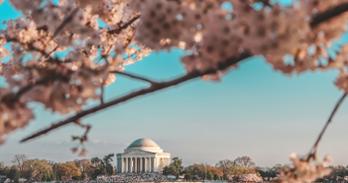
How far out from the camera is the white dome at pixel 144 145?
138875mm

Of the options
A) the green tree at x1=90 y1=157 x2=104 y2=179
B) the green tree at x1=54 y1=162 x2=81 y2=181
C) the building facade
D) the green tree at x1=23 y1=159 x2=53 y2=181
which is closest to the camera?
the green tree at x1=23 y1=159 x2=53 y2=181

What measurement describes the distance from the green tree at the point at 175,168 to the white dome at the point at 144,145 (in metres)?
5.02

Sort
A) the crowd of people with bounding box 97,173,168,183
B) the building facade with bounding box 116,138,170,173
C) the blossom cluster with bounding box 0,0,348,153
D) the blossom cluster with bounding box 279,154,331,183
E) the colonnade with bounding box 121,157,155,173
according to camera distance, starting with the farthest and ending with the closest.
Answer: the colonnade with bounding box 121,157,155,173 → the building facade with bounding box 116,138,170,173 → the crowd of people with bounding box 97,173,168,183 → the blossom cluster with bounding box 279,154,331,183 → the blossom cluster with bounding box 0,0,348,153

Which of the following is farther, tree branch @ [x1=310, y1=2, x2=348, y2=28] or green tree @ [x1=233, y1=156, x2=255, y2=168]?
green tree @ [x1=233, y1=156, x2=255, y2=168]

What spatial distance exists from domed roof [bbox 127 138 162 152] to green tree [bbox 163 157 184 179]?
5.09 meters

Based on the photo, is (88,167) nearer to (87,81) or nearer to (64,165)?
(64,165)

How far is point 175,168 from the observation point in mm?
136125

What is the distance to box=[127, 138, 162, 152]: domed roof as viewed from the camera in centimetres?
13912

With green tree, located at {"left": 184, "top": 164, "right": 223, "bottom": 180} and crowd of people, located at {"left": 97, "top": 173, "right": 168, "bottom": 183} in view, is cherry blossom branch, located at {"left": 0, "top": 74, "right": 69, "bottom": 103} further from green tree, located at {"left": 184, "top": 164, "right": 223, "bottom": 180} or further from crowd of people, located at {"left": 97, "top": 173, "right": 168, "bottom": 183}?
green tree, located at {"left": 184, "top": 164, "right": 223, "bottom": 180}

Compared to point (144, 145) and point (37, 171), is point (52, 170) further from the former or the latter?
point (144, 145)

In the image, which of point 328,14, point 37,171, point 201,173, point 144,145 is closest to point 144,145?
point 144,145

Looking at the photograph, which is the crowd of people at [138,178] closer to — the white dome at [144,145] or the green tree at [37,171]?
the white dome at [144,145]

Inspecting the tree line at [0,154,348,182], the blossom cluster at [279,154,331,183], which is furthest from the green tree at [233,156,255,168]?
the blossom cluster at [279,154,331,183]

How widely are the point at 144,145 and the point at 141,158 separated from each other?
3.24 meters
